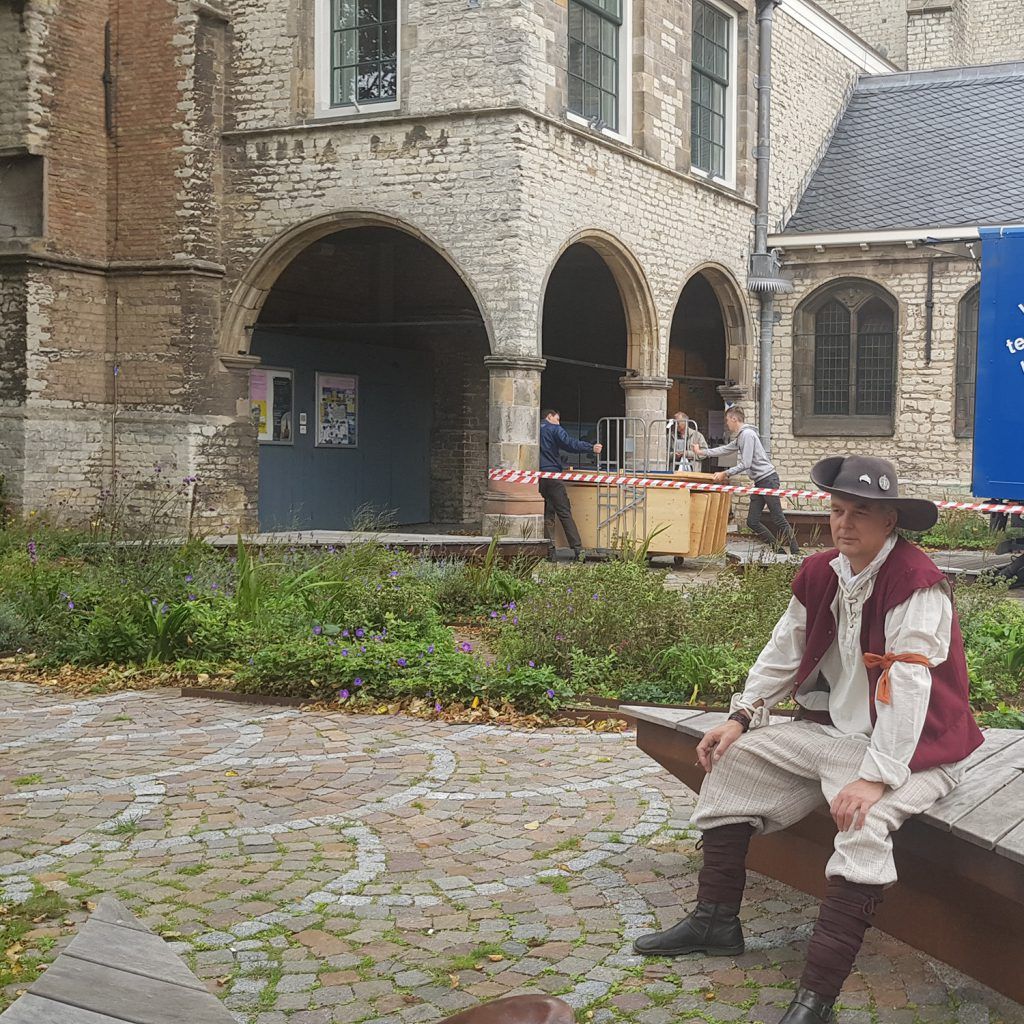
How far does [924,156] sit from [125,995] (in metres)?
22.7

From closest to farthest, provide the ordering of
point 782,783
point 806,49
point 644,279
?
Answer: point 782,783 → point 644,279 → point 806,49

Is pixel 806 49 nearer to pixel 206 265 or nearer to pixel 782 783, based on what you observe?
pixel 206 265

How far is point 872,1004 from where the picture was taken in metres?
3.65

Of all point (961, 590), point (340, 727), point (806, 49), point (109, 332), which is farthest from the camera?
point (806, 49)

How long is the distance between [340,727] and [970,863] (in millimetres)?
4061

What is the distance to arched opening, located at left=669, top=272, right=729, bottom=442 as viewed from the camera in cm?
2395

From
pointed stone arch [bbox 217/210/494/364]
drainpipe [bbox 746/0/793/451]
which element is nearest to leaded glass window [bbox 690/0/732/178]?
drainpipe [bbox 746/0/793/451]

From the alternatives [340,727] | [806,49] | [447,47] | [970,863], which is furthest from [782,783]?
[806,49]

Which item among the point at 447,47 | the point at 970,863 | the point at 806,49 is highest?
the point at 806,49

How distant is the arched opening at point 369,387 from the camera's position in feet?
63.2

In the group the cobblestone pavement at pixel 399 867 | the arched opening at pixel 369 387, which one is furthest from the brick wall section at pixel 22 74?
the cobblestone pavement at pixel 399 867

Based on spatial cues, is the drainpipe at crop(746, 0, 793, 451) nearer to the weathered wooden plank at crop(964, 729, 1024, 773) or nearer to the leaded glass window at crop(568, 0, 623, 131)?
the leaded glass window at crop(568, 0, 623, 131)

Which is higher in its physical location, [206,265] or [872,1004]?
[206,265]

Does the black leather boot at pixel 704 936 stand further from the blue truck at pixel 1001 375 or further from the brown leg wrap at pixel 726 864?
the blue truck at pixel 1001 375
